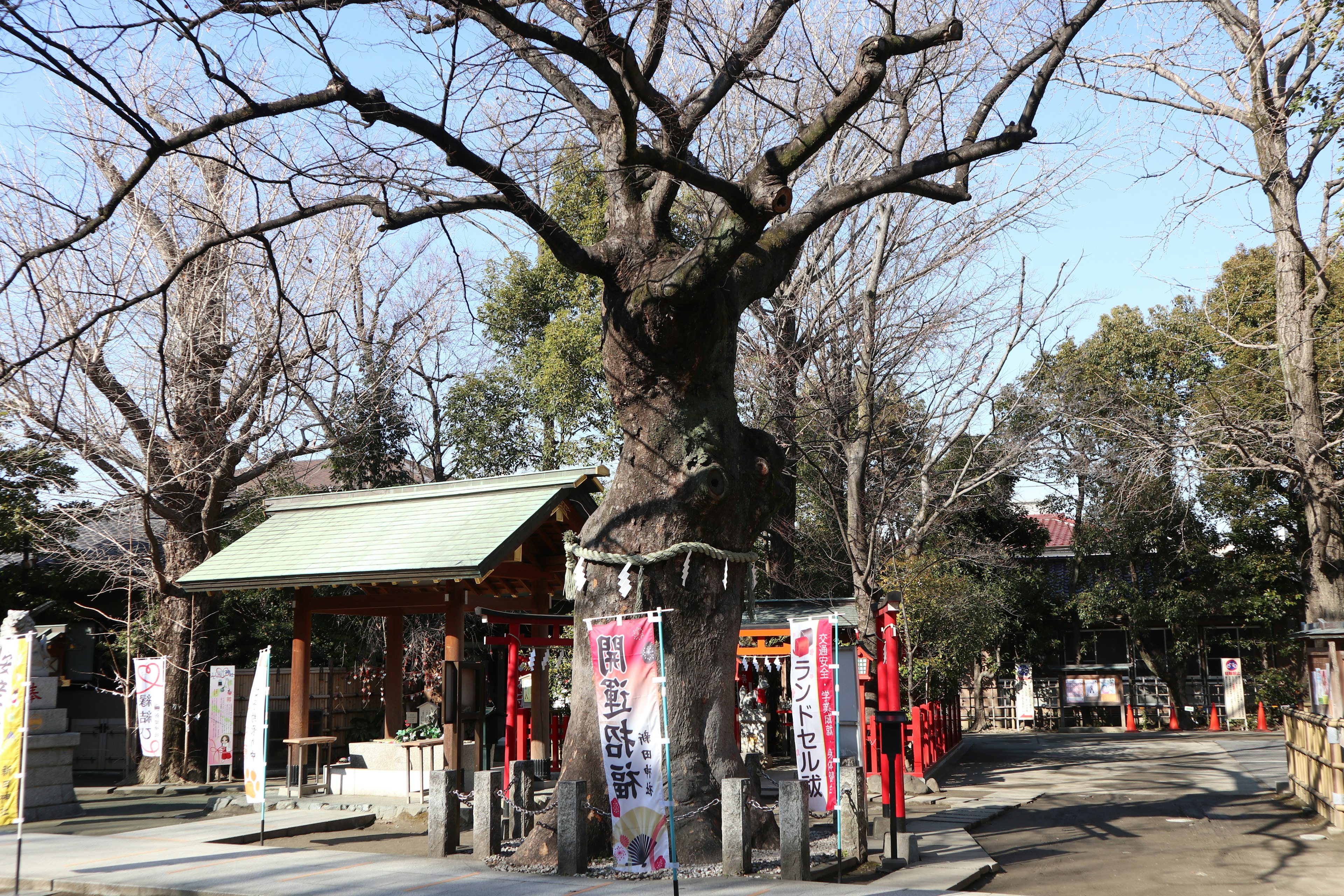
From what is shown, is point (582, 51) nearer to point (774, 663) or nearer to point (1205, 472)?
point (1205, 472)

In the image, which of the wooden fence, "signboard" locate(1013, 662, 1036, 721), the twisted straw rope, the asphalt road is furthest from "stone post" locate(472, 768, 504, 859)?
"signboard" locate(1013, 662, 1036, 721)

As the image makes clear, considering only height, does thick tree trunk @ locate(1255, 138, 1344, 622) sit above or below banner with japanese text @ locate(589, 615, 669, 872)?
above

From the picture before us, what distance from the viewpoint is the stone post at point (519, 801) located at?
9.93 metres

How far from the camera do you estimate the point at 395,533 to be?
13227mm

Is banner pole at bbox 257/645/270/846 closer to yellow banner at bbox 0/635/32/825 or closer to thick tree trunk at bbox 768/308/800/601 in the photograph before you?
yellow banner at bbox 0/635/32/825

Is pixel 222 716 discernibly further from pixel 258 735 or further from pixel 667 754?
pixel 667 754

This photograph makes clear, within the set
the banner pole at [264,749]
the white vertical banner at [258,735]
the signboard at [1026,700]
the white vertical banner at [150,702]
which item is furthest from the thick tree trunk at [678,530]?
the signboard at [1026,700]

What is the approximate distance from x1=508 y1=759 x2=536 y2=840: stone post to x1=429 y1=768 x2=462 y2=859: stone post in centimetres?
79

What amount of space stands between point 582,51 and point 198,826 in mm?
10071

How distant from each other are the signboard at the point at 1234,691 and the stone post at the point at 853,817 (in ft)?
79.2

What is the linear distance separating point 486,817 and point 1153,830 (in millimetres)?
7484

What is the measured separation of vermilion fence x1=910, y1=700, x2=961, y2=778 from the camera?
14867 mm

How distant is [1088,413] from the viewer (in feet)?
71.9

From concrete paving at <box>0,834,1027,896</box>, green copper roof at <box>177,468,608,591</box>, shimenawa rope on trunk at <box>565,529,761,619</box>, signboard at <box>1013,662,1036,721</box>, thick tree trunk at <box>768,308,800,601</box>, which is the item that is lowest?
signboard at <box>1013,662,1036,721</box>
